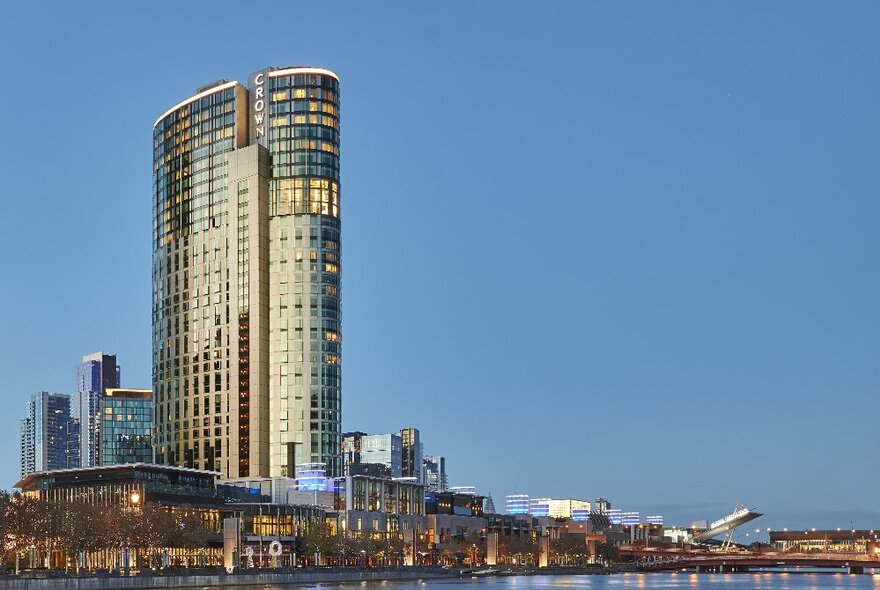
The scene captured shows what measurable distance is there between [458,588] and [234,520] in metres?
40.8

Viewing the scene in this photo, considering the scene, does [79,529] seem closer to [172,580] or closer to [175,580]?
[172,580]

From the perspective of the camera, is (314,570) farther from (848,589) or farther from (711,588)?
(848,589)

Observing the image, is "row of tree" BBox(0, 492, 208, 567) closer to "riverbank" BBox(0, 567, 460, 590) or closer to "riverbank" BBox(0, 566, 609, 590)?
"riverbank" BBox(0, 566, 609, 590)

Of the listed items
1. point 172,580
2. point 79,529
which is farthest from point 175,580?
point 79,529

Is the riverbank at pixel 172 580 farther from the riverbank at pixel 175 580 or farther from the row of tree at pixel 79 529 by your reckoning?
the row of tree at pixel 79 529

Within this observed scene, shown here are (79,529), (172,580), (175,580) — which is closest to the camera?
(172,580)

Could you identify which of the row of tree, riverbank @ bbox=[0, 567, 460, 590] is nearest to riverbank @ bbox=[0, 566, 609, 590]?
riverbank @ bbox=[0, 567, 460, 590]

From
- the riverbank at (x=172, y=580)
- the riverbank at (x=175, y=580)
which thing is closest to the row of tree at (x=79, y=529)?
the riverbank at (x=175, y=580)

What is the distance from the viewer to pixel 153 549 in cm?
18562

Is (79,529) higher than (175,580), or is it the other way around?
(79,529)

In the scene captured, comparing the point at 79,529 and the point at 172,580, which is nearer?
the point at 172,580

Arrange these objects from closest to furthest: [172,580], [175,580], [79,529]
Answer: [172,580]
[175,580]
[79,529]

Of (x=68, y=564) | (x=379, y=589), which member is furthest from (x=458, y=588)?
(x=68, y=564)

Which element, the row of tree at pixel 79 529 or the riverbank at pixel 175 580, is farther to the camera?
the row of tree at pixel 79 529
